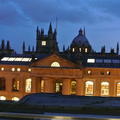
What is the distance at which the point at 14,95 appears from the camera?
82188 mm

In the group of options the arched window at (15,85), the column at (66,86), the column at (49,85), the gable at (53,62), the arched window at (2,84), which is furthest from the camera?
the arched window at (2,84)

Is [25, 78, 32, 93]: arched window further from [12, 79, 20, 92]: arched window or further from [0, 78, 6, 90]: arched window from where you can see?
[0, 78, 6, 90]: arched window

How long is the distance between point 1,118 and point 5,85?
209 ft

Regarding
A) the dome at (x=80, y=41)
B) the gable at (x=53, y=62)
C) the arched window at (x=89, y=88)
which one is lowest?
the arched window at (x=89, y=88)

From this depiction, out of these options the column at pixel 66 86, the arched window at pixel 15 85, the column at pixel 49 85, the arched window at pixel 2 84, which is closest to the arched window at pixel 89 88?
the column at pixel 66 86

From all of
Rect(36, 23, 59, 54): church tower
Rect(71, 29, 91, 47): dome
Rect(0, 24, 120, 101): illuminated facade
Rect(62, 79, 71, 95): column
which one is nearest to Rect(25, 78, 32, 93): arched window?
Rect(0, 24, 120, 101): illuminated facade

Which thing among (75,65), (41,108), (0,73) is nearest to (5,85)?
(0,73)

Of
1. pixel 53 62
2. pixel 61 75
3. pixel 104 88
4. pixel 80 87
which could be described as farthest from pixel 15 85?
pixel 104 88

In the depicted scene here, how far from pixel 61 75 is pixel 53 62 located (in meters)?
3.67

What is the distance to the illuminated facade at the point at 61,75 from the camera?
76.1 metres

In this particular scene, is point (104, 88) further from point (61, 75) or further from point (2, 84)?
point (2, 84)

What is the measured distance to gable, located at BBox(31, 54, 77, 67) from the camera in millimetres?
77500

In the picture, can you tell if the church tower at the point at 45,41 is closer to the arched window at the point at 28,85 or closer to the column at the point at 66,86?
the arched window at the point at 28,85

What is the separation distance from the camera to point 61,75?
77625 mm
